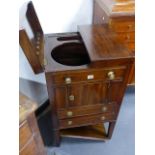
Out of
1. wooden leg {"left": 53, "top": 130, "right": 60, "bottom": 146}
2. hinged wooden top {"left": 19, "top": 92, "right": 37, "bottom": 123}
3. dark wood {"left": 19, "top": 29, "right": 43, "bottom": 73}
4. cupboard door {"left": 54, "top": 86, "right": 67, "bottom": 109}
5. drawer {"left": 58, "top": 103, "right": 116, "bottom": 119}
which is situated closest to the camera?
hinged wooden top {"left": 19, "top": 92, "right": 37, "bottom": 123}

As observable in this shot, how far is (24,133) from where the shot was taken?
0.64 meters

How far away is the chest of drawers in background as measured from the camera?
3.94 ft

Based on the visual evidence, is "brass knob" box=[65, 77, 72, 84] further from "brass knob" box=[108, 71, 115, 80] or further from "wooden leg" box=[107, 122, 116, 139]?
"wooden leg" box=[107, 122, 116, 139]

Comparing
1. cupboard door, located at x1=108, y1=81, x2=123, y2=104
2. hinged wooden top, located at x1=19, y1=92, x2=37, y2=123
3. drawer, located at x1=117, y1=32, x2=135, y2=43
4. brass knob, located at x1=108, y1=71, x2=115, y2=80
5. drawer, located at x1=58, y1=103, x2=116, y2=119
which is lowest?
drawer, located at x1=58, y1=103, x2=116, y2=119

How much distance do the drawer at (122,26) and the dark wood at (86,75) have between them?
43 millimetres

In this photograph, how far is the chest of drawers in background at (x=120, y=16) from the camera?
1202mm

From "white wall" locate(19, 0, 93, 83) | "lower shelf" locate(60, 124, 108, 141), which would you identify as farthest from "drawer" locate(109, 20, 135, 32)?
"lower shelf" locate(60, 124, 108, 141)

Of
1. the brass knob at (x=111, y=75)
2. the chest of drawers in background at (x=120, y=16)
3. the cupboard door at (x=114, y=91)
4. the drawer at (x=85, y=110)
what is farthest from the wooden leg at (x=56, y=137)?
the chest of drawers in background at (x=120, y=16)

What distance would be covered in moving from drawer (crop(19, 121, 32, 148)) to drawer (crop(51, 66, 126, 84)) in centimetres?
37

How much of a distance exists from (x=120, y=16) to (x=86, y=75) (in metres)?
0.48

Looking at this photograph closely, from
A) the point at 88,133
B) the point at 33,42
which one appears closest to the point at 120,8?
the point at 33,42

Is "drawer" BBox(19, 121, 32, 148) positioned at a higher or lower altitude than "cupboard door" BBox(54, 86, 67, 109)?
higher

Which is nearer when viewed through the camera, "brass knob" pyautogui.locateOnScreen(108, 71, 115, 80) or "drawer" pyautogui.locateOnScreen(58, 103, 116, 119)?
"brass knob" pyautogui.locateOnScreen(108, 71, 115, 80)
